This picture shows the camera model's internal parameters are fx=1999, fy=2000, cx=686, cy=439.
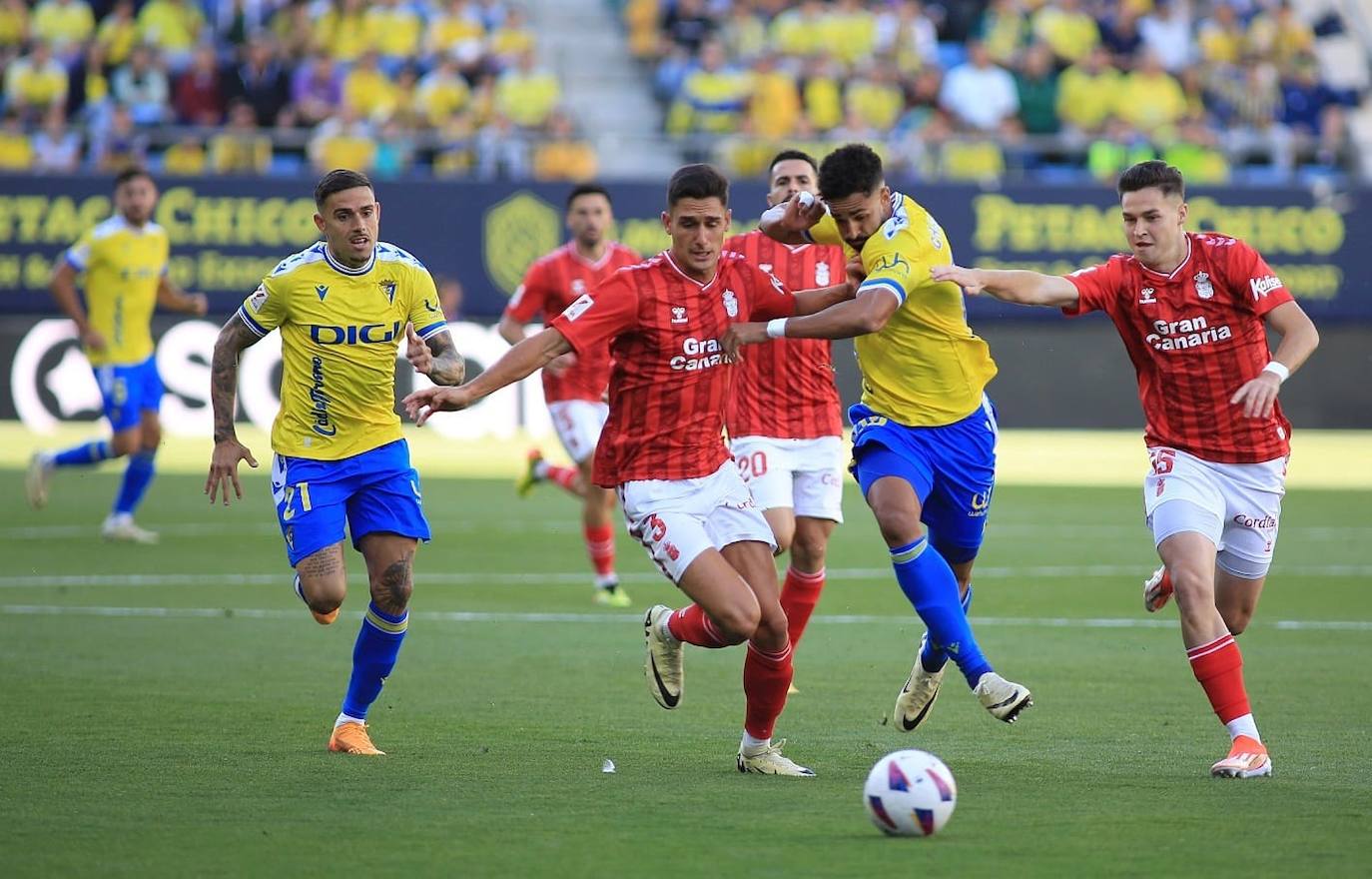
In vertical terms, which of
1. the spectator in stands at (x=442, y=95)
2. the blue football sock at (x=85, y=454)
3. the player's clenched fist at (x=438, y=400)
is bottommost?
the blue football sock at (x=85, y=454)

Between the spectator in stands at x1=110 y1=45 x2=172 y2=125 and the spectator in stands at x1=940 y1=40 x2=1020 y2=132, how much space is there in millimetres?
10382

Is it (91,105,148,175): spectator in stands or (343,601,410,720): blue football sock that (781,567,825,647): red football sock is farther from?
(91,105,148,175): spectator in stands

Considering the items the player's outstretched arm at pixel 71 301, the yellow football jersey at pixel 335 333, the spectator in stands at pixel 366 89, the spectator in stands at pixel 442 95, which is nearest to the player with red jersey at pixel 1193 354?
the yellow football jersey at pixel 335 333

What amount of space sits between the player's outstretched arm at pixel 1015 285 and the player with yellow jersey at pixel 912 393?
28 cm

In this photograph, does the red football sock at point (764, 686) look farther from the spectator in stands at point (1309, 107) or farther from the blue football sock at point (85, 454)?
the spectator in stands at point (1309, 107)

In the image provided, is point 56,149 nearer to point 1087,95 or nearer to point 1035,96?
point 1035,96

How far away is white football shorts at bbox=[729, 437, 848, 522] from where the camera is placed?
9.78 metres

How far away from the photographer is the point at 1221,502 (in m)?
7.90

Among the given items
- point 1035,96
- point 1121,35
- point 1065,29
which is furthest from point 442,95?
point 1121,35

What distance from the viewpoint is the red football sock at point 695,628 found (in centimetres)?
775

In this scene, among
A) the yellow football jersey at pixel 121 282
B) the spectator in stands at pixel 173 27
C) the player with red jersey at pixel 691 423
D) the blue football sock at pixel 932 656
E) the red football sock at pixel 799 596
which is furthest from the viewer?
the spectator in stands at pixel 173 27

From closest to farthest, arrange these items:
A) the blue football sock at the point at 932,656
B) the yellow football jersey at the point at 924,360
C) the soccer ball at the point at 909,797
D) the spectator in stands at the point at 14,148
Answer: the soccer ball at the point at 909,797
the blue football sock at the point at 932,656
the yellow football jersey at the point at 924,360
the spectator in stands at the point at 14,148

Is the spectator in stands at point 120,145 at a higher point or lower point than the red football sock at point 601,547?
higher

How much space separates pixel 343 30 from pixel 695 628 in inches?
817
